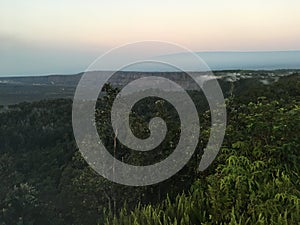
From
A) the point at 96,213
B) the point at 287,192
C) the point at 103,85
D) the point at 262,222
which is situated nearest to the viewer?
the point at 262,222

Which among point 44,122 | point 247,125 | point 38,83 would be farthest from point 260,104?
point 38,83

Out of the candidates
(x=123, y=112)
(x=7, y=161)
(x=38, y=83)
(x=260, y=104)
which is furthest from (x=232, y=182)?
(x=38, y=83)

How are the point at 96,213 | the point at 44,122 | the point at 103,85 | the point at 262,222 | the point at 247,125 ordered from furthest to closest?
the point at 44,122, the point at 96,213, the point at 103,85, the point at 247,125, the point at 262,222

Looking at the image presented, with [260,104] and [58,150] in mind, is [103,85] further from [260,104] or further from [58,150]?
[58,150]

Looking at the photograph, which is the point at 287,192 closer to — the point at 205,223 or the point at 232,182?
the point at 232,182

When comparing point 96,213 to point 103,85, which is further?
point 96,213

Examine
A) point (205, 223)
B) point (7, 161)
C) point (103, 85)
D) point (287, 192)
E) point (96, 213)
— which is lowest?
point (7, 161)

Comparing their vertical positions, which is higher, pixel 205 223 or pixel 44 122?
pixel 205 223

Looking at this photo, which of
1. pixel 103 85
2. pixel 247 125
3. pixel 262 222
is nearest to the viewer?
pixel 262 222

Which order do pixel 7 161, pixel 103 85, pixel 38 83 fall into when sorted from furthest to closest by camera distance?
pixel 38 83
pixel 7 161
pixel 103 85
